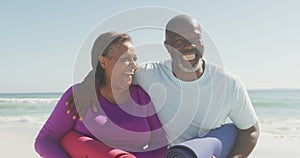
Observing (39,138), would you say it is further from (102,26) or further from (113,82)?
(102,26)

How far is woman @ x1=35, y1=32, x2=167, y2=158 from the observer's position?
1.67 meters

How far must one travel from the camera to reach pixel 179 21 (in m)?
1.85

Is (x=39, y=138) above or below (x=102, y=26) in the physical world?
below

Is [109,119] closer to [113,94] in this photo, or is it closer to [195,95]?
[113,94]

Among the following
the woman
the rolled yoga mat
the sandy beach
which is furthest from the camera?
→ the sandy beach

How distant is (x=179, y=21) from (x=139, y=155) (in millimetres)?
675

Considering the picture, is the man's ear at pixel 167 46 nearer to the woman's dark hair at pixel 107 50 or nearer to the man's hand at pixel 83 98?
the woman's dark hair at pixel 107 50

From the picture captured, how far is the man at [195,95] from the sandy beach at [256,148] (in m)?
2.95

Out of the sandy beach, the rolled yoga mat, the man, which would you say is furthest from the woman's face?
the sandy beach

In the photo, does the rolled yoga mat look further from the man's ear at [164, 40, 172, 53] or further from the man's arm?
the man's ear at [164, 40, 172, 53]

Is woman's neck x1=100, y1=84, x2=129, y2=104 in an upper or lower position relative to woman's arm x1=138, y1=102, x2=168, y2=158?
upper

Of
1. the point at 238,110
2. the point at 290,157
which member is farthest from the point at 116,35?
the point at 290,157

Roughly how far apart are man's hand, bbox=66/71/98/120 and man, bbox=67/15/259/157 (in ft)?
0.84

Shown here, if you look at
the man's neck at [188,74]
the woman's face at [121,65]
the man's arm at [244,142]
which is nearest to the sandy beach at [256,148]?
the man's arm at [244,142]
